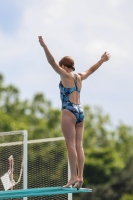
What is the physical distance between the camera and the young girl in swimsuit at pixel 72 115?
1168cm

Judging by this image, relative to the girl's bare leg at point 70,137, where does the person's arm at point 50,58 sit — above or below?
above

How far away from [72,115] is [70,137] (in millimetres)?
367

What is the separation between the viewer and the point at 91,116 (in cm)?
7788

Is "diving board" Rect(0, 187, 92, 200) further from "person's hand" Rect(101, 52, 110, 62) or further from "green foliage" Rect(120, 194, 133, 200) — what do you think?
"green foliage" Rect(120, 194, 133, 200)

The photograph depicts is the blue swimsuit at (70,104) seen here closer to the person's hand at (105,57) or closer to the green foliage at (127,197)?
the person's hand at (105,57)

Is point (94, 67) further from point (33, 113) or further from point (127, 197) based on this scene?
point (33, 113)

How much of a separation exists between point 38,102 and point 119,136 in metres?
9.51

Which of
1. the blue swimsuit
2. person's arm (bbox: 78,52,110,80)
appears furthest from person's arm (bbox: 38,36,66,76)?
person's arm (bbox: 78,52,110,80)

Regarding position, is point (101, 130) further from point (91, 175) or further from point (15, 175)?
point (15, 175)

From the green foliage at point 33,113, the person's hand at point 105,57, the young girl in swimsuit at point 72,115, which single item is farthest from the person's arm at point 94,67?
the green foliage at point 33,113

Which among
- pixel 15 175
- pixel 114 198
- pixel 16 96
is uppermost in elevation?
pixel 16 96

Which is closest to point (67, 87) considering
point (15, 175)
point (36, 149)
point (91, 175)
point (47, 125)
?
point (15, 175)

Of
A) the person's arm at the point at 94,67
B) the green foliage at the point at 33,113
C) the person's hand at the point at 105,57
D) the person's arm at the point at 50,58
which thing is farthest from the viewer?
the green foliage at the point at 33,113

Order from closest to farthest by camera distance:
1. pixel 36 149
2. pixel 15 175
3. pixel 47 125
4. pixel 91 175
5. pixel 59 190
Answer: pixel 59 190
pixel 15 175
pixel 36 149
pixel 91 175
pixel 47 125
